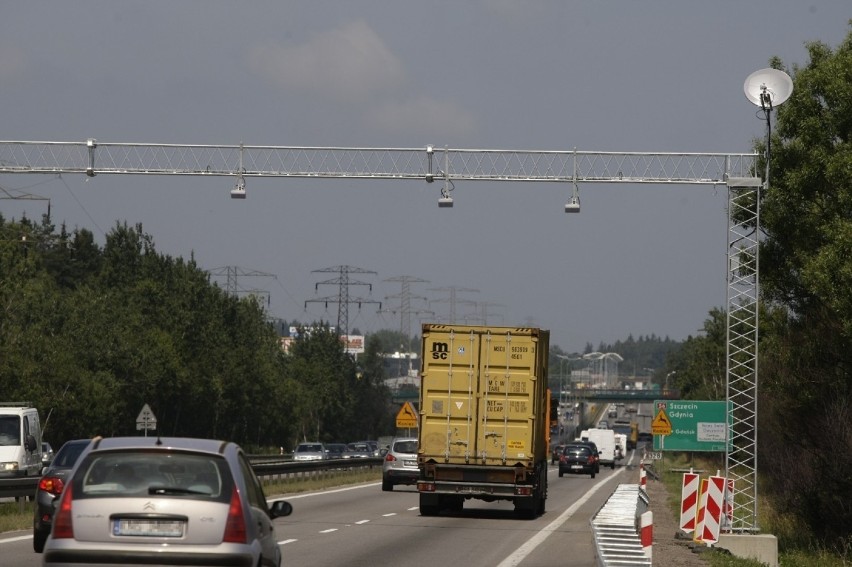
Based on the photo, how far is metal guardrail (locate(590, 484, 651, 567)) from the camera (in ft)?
56.1

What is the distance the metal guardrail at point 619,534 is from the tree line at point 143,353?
37272 millimetres

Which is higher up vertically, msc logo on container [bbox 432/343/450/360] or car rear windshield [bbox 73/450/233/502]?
msc logo on container [bbox 432/343/450/360]

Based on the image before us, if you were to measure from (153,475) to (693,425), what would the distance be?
96.0 feet

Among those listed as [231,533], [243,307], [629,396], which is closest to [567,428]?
[629,396]

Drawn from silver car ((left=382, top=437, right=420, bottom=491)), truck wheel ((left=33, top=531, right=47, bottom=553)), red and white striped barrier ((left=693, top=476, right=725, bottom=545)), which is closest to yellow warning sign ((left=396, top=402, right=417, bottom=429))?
silver car ((left=382, top=437, right=420, bottom=491))

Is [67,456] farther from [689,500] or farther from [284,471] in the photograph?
[284,471]

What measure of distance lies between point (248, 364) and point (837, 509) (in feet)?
230

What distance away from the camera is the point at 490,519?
2962 centimetres

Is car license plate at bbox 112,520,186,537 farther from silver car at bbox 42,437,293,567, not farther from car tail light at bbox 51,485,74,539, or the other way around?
car tail light at bbox 51,485,74,539

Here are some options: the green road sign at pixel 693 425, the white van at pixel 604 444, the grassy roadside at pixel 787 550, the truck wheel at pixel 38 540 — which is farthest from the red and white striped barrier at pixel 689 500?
the white van at pixel 604 444

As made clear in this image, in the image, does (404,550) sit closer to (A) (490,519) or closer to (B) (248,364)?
(A) (490,519)

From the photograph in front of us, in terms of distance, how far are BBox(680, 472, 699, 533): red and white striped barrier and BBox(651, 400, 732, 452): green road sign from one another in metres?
4.20

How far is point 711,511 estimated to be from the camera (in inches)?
898

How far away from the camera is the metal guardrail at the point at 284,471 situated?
26109 millimetres
